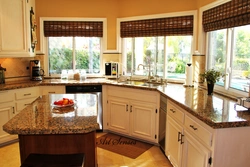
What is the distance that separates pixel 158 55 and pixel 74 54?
1678 mm

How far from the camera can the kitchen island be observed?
1.69m

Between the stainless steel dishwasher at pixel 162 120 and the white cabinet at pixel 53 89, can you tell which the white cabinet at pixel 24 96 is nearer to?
the white cabinet at pixel 53 89

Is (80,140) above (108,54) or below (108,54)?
below

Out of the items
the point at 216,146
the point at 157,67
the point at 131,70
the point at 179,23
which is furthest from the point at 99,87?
the point at 216,146

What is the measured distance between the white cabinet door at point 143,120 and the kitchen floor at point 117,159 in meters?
0.26

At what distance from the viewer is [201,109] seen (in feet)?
7.05

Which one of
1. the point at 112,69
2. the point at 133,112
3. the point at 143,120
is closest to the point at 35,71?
the point at 112,69

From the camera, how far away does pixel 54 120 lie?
1875 mm

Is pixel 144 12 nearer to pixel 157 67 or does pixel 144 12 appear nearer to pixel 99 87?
pixel 157 67

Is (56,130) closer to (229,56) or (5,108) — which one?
(5,108)

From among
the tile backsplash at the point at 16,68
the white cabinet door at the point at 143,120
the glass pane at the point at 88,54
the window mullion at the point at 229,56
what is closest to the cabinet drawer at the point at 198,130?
the window mullion at the point at 229,56

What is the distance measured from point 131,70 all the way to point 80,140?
255cm

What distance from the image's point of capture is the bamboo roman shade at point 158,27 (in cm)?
370

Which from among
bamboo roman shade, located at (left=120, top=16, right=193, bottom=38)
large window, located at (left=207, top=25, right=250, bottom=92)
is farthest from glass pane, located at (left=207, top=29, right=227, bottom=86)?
bamboo roman shade, located at (left=120, top=16, right=193, bottom=38)
